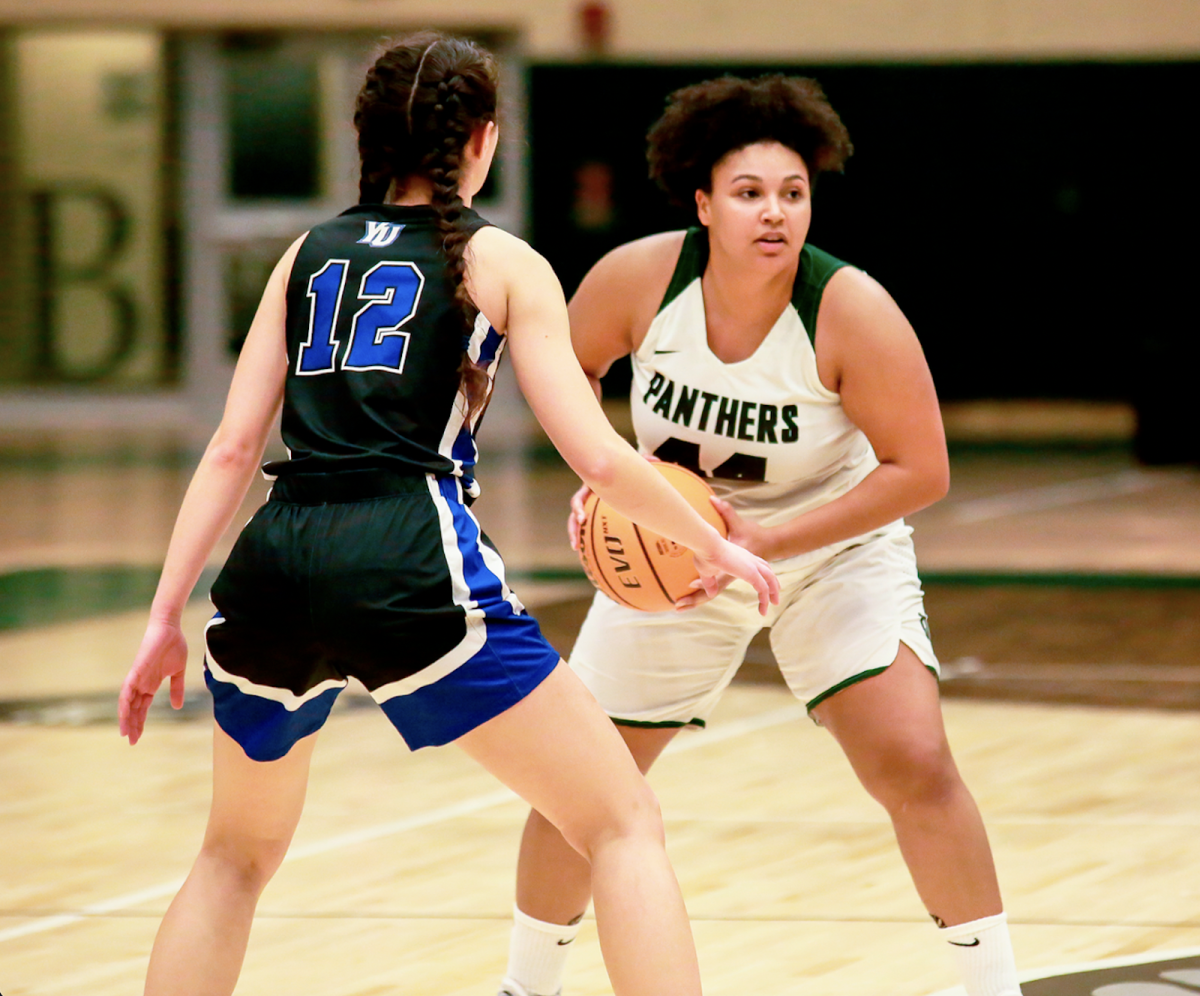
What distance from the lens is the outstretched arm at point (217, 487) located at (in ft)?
8.03

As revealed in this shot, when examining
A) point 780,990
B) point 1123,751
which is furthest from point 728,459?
point 1123,751

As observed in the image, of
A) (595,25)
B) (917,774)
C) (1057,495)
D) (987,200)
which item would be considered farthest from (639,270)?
(987,200)

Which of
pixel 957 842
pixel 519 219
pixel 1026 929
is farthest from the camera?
pixel 519 219

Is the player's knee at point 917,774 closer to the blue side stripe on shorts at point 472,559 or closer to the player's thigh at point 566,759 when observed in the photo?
the player's thigh at point 566,759

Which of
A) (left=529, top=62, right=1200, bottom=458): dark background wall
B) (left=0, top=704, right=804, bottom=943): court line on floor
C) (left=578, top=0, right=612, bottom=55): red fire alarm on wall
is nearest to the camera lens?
(left=0, top=704, right=804, bottom=943): court line on floor

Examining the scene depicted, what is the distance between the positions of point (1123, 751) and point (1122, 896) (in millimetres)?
1535

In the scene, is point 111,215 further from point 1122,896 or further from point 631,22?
point 1122,896

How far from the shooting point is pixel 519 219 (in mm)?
16234

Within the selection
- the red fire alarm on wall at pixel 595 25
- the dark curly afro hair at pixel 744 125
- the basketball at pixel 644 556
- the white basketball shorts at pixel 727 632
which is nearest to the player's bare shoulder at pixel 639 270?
the dark curly afro hair at pixel 744 125

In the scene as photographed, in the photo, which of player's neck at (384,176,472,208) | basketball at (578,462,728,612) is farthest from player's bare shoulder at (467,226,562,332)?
basketball at (578,462,728,612)

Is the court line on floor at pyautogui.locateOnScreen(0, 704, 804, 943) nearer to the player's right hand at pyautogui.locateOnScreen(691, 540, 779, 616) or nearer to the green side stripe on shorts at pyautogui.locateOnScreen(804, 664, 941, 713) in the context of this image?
the green side stripe on shorts at pyautogui.locateOnScreen(804, 664, 941, 713)

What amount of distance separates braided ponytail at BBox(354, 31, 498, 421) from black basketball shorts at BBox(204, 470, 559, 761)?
0.67ft

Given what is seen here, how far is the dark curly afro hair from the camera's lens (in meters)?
3.13

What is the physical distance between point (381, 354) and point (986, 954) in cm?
142
